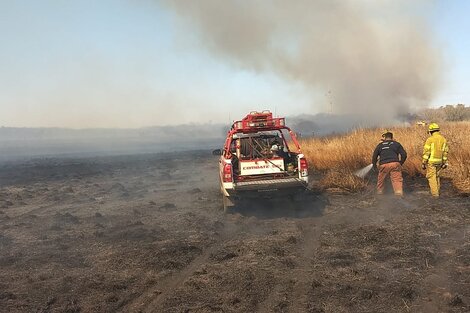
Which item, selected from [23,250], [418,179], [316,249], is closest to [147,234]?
[23,250]

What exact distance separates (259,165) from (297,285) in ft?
14.9

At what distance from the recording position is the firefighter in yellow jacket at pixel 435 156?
31.3ft

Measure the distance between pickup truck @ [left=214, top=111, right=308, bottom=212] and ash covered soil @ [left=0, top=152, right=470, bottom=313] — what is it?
0.67 m

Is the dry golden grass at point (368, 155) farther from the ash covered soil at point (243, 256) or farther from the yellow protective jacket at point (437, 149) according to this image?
the yellow protective jacket at point (437, 149)

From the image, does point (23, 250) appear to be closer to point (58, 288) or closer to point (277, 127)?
point (58, 288)

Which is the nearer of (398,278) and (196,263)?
(398,278)

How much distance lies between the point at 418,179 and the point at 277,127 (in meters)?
5.68

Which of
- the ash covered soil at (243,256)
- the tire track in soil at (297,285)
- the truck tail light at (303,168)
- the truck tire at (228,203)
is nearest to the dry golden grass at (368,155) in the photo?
the ash covered soil at (243,256)

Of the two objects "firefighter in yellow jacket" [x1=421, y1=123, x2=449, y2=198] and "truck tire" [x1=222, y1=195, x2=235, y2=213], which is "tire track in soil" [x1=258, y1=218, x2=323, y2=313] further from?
Answer: "firefighter in yellow jacket" [x1=421, y1=123, x2=449, y2=198]

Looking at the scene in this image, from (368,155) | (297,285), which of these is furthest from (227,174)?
(368,155)

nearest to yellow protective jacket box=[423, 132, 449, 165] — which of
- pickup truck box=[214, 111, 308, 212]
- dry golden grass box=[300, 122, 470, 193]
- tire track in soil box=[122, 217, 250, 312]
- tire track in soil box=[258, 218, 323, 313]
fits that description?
dry golden grass box=[300, 122, 470, 193]

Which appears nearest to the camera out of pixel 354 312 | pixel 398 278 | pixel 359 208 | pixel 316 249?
pixel 354 312

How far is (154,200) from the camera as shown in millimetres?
11953

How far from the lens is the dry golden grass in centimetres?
1124
